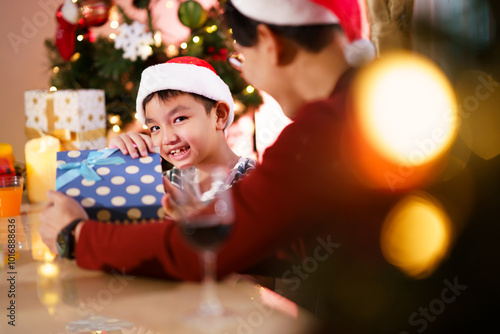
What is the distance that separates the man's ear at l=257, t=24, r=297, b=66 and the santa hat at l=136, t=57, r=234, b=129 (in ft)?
1.88

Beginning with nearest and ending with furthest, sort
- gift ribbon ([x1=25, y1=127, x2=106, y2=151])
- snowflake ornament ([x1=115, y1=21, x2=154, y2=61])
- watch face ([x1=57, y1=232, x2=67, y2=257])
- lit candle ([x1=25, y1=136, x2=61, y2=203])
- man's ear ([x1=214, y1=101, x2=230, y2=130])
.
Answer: watch face ([x1=57, y1=232, x2=67, y2=257]) < man's ear ([x1=214, y1=101, x2=230, y2=130]) < lit candle ([x1=25, y1=136, x2=61, y2=203]) < gift ribbon ([x1=25, y1=127, x2=106, y2=151]) < snowflake ornament ([x1=115, y1=21, x2=154, y2=61])

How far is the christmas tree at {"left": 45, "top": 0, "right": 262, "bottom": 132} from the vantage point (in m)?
2.34

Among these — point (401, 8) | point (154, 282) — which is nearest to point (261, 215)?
point (154, 282)

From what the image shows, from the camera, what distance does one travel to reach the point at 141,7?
2.39 meters

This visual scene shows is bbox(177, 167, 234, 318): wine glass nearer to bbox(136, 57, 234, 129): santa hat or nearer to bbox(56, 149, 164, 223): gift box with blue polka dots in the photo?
bbox(56, 149, 164, 223): gift box with blue polka dots

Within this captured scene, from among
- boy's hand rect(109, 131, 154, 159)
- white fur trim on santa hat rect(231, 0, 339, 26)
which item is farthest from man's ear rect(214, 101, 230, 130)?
white fur trim on santa hat rect(231, 0, 339, 26)

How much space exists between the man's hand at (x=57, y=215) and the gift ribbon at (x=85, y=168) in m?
0.04

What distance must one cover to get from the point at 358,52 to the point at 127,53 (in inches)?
66.0

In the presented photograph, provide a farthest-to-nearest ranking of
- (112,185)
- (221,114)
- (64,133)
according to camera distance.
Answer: (64,133) < (221,114) < (112,185)

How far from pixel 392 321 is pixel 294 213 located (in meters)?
0.26

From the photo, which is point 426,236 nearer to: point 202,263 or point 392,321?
point 392,321

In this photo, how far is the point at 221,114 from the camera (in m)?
1.59

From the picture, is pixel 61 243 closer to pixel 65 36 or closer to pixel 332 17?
pixel 332 17

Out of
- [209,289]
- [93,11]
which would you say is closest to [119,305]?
[209,289]
